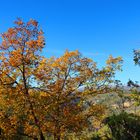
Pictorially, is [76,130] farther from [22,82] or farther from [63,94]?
[22,82]

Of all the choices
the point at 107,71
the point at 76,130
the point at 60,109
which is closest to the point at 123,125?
the point at 76,130

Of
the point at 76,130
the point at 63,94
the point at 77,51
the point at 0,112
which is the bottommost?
the point at 76,130

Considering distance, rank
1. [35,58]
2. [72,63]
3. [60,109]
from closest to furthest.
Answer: [35,58], [60,109], [72,63]

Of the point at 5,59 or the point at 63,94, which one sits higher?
the point at 5,59

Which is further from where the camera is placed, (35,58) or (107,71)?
(107,71)

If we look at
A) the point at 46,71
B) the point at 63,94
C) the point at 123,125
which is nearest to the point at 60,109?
the point at 63,94

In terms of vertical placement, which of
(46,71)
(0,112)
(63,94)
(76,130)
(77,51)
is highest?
(77,51)

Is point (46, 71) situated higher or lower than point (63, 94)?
higher

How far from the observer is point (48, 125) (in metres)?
21.0

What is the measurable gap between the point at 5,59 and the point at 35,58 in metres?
2.24

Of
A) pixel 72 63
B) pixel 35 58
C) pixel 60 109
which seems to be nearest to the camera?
pixel 35 58

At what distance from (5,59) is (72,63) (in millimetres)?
6595

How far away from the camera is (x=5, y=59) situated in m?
20.9

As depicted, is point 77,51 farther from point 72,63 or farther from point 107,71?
point 107,71
